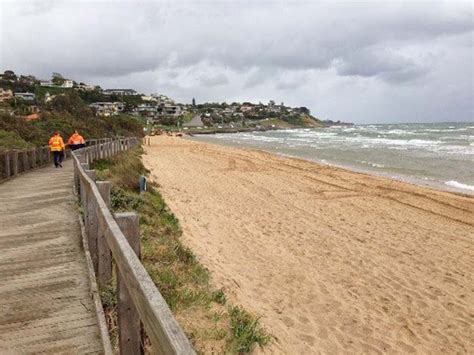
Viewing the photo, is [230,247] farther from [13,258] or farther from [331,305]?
[13,258]

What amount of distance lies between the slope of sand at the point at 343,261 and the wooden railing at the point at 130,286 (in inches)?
93.4

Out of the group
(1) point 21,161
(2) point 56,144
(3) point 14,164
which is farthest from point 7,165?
(2) point 56,144

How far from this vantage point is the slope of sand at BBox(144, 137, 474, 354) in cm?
Result: 594

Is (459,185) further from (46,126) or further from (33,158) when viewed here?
(46,126)

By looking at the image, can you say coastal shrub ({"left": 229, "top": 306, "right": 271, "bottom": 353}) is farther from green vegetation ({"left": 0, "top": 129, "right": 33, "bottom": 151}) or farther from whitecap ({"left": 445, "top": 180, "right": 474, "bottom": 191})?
green vegetation ({"left": 0, "top": 129, "right": 33, "bottom": 151})

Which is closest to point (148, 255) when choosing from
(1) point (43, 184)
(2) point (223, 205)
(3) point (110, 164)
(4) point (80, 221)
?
(4) point (80, 221)

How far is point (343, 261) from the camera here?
8703mm

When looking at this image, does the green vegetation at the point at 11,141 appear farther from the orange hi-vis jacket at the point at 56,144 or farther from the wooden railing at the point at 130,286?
the wooden railing at the point at 130,286

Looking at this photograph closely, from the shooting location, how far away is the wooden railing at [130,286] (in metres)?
1.63

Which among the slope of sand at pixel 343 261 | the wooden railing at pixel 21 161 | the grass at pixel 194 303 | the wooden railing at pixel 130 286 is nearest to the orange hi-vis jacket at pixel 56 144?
the wooden railing at pixel 21 161

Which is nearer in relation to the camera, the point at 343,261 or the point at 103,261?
the point at 103,261

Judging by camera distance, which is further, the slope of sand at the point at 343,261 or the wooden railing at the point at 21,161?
the wooden railing at the point at 21,161

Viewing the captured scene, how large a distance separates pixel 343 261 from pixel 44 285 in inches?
227

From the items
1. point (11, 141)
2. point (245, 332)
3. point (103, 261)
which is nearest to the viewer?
point (103, 261)
